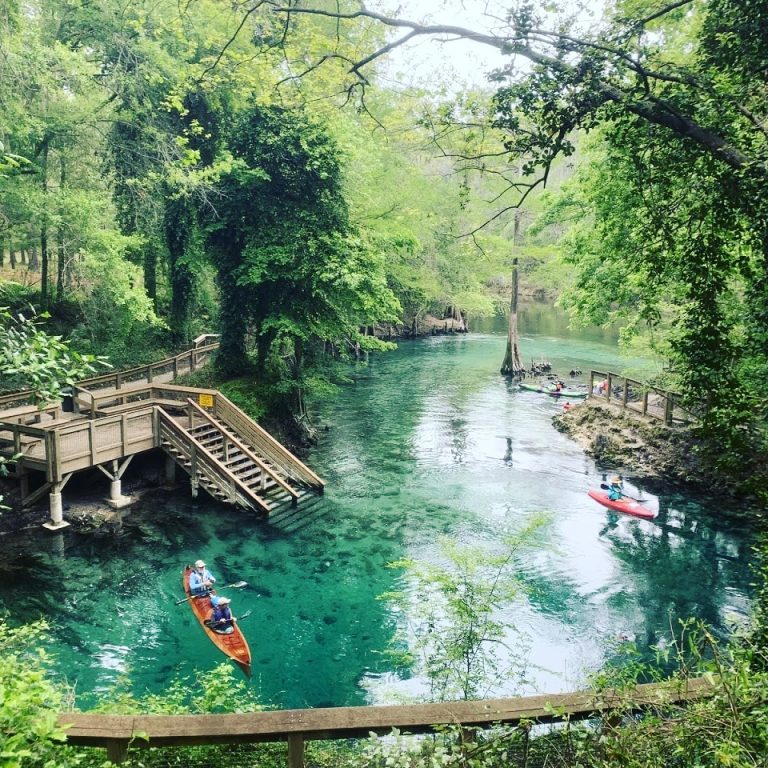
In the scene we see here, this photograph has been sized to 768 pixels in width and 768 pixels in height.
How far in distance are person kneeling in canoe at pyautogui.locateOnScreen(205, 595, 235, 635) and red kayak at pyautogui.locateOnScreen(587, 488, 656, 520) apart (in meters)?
10.9

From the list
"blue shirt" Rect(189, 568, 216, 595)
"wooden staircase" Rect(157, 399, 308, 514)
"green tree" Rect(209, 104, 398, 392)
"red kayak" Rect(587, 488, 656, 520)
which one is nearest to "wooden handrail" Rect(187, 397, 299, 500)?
"wooden staircase" Rect(157, 399, 308, 514)

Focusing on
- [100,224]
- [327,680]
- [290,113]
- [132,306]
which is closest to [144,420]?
[132,306]

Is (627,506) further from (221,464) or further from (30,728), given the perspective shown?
(30,728)

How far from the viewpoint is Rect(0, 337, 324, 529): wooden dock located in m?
14.4

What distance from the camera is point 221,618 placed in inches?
404

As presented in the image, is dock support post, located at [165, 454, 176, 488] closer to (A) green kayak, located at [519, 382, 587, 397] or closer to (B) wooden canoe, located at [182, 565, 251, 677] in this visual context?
(B) wooden canoe, located at [182, 565, 251, 677]

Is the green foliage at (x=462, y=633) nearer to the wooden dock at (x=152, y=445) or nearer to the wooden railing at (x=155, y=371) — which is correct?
the wooden dock at (x=152, y=445)

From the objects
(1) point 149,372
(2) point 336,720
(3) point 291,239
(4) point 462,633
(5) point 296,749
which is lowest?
(4) point 462,633

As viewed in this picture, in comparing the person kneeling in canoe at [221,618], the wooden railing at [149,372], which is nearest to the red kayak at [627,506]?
the person kneeling in canoe at [221,618]

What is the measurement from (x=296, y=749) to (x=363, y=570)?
35.1 ft

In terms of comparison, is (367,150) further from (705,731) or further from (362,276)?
(705,731)

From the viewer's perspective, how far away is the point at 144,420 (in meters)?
16.6

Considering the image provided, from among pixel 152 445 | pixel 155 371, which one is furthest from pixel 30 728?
pixel 155 371

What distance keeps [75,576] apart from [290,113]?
15520 millimetres
